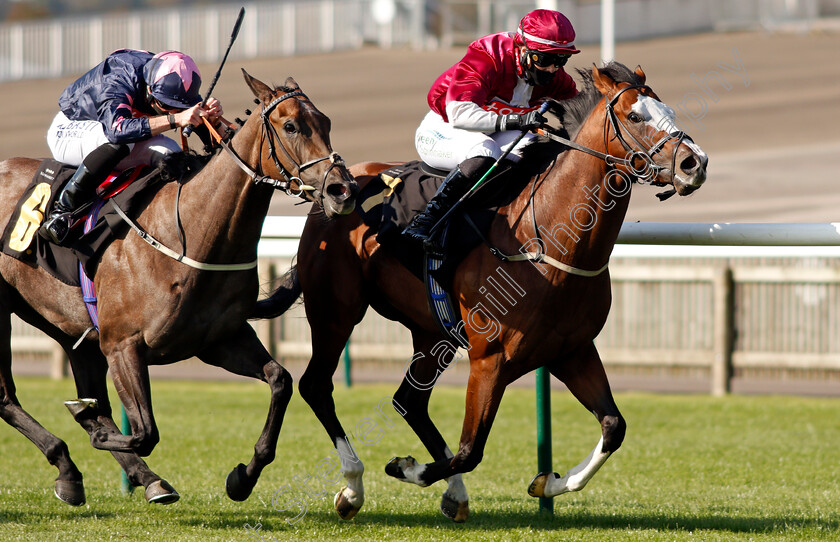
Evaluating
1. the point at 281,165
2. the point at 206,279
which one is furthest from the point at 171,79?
the point at 206,279

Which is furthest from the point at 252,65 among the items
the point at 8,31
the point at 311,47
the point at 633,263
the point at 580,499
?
the point at 580,499

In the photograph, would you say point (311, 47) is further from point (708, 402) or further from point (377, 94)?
point (708, 402)

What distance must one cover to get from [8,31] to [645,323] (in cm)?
2525

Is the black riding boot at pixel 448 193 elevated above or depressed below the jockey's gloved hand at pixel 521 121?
below

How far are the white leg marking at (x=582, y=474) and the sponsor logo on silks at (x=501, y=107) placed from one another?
1.49 m

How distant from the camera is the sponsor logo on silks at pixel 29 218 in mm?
5070

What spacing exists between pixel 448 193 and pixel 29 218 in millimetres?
1924

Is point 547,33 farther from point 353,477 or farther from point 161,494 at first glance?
point 161,494

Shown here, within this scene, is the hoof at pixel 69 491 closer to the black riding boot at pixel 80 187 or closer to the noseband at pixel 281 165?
the black riding boot at pixel 80 187

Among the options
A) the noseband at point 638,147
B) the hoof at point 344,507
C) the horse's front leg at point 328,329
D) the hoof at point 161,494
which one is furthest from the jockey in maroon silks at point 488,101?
the hoof at point 161,494

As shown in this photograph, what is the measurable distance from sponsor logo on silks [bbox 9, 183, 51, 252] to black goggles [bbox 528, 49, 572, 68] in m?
2.27

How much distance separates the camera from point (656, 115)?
14.3 feet

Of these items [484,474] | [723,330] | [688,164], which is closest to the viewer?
[688,164]

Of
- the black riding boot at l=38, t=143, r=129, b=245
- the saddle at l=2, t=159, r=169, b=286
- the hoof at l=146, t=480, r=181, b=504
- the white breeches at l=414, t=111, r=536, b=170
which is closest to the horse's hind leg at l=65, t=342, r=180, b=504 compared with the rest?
the hoof at l=146, t=480, r=181, b=504
